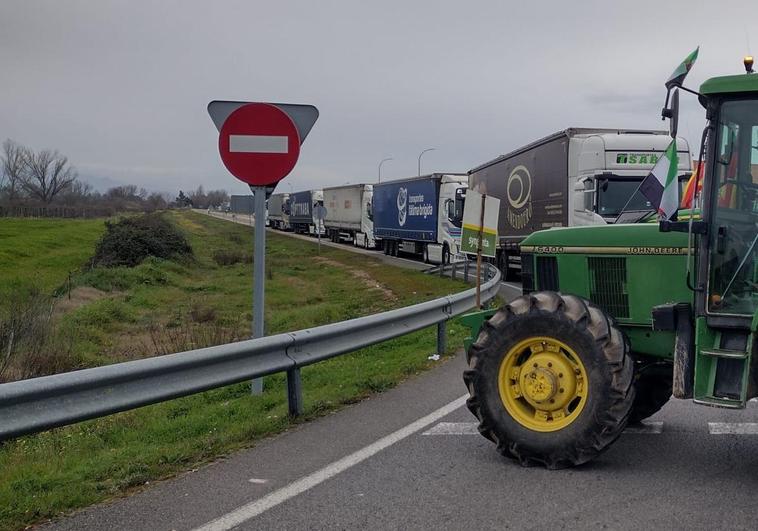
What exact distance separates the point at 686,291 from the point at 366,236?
44351 mm

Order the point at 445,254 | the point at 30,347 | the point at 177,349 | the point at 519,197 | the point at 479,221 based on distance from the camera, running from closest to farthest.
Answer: the point at 479,221
the point at 177,349
the point at 30,347
the point at 519,197
the point at 445,254

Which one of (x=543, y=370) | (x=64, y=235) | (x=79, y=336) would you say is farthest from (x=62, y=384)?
(x=64, y=235)

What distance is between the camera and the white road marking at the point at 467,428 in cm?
666

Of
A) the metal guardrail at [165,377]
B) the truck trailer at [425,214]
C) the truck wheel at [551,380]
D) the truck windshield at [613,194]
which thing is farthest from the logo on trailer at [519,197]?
the truck wheel at [551,380]

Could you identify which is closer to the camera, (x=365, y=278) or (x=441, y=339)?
(x=441, y=339)

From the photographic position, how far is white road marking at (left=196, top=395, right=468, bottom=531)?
15.5 ft

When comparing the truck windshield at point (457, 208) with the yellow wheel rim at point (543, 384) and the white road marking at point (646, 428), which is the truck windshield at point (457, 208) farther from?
the yellow wheel rim at point (543, 384)

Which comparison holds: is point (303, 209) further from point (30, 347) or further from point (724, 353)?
point (724, 353)

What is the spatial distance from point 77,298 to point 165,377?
1996cm

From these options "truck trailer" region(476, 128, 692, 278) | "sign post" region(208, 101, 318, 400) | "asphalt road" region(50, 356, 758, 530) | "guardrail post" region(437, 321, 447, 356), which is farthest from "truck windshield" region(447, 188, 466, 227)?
"asphalt road" region(50, 356, 758, 530)

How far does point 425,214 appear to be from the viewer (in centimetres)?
3503

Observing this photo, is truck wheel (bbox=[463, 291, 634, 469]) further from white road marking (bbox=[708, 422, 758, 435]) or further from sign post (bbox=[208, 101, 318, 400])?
sign post (bbox=[208, 101, 318, 400])

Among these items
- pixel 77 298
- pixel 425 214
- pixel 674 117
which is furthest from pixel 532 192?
pixel 674 117

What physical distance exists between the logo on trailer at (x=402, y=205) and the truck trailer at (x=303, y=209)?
2325cm
